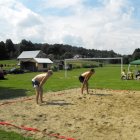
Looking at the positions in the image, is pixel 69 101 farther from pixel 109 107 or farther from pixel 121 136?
pixel 121 136

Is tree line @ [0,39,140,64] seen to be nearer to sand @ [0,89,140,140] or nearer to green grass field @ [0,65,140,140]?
green grass field @ [0,65,140,140]

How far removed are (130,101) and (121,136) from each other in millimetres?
6059

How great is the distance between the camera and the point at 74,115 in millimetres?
11047

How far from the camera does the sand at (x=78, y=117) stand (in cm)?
859

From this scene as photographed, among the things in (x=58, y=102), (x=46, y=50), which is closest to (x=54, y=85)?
(x=58, y=102)

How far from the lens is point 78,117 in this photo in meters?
10.7

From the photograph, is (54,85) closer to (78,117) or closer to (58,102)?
(58,102)

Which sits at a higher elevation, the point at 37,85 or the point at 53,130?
the point at 37,85

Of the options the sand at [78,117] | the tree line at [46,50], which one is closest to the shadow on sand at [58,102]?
the sand at [78,117]

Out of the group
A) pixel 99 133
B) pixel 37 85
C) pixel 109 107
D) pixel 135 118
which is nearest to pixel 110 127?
pixel 99 133

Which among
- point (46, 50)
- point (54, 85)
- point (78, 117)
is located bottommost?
point (78, 117)

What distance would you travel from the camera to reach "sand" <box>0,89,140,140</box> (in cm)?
859

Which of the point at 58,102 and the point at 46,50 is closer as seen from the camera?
the point at 58,102

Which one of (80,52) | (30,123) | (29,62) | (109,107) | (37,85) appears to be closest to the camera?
(30,123)
